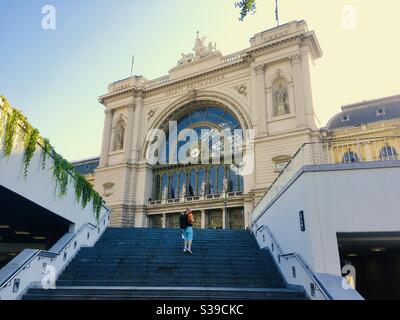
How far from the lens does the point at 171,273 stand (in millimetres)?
11062

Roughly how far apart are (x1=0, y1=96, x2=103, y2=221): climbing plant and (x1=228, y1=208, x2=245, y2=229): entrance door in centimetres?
1747

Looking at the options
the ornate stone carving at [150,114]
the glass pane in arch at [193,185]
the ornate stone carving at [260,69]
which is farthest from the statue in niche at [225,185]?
the ornate stone carving at [150,114]

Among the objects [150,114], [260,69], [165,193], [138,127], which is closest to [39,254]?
[165,193]

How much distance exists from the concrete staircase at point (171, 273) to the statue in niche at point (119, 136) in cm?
2482

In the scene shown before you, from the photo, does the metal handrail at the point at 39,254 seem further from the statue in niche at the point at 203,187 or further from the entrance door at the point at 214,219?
the statue in niche at the point at 203,187

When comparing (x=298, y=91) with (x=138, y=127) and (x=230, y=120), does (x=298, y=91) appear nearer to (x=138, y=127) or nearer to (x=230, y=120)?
(x=230, y=120)

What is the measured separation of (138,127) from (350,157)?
31.1 m

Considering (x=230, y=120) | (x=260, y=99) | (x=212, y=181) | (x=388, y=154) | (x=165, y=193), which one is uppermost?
(x=260, y=99)

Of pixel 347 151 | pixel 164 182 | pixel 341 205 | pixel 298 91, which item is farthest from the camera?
pixel 164 182

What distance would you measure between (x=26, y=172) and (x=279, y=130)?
2370cm

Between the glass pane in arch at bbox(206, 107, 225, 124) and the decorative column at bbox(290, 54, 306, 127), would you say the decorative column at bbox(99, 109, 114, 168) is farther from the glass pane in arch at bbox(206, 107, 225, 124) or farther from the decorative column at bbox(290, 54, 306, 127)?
the decorative column at bbox(290, 54, 306, 127)

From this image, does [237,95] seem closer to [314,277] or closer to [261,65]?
[261,65]

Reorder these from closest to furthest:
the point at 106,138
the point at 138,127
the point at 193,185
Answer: the point at 193,185, the point at 138,127, the point at 106,138

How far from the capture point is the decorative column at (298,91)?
28597 mm
